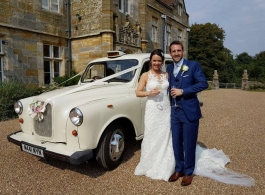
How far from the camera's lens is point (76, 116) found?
2.97 meters

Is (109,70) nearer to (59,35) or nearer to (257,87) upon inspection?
(59,35)

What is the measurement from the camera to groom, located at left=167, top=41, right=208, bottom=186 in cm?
289

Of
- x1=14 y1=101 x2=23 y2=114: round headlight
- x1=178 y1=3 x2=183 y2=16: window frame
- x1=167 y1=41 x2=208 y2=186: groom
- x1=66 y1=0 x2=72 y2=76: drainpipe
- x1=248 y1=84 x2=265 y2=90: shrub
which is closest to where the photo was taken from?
x1=167 y1=41 x2=208 y2=186: groom

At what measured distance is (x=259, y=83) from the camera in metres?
24.8

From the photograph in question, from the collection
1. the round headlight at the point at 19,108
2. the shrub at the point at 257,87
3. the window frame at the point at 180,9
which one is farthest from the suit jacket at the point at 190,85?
the shrub at the point at 257,87

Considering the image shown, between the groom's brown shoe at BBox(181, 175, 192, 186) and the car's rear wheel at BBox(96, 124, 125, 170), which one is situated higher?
the car's rear wheel at BBox(96, 124, 125, 170)

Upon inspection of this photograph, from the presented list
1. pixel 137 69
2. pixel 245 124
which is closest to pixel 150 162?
pixel 137 69

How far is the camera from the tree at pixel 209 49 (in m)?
39.0

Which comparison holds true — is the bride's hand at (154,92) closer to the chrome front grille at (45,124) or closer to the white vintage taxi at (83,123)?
the white vintage taxi at (83,123)

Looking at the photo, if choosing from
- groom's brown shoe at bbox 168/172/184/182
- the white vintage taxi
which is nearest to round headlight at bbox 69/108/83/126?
the white vintage taxi

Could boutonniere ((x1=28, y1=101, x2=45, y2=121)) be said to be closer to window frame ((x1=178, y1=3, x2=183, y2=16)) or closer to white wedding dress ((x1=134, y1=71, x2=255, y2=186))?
white wedding dress ((x1=134, y1=71, x2=255, y2=186))

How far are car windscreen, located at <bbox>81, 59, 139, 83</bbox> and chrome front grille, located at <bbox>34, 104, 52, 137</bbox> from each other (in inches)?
59.0

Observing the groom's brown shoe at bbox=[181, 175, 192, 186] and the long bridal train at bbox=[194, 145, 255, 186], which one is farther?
the long bridal train at bbox=[194, 145, 255, 186]

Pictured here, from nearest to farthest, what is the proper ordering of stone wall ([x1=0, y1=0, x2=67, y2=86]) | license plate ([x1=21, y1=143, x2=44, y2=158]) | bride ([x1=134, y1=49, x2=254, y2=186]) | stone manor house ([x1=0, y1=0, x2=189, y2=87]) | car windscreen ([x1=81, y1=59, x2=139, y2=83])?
1. license plate ([x1=21, y1=143, x2=44, y2=158])
2. bride ([x1=134, y1=49, x2=254, y2=186])
3. car windscreen ([x1=81, y1=59, x2=139, y2=83])
4. stone wall ([x1=0, y1=0, x2=67, y2=86])
5. stone manor house ([x1=0, y1=0, x2=189, y2=87])
